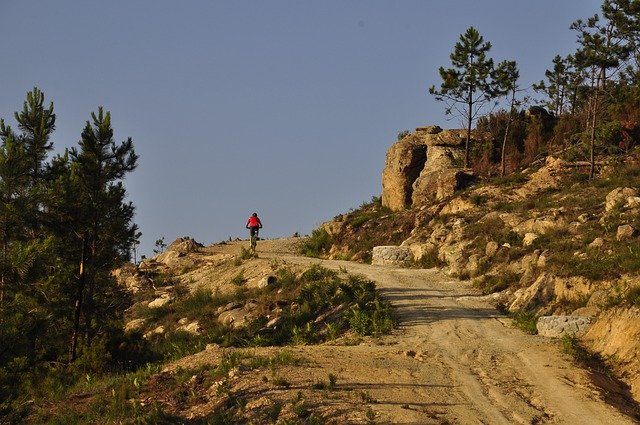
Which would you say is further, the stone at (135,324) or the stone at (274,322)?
the stone at (135,324)

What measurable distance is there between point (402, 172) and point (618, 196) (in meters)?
19.1

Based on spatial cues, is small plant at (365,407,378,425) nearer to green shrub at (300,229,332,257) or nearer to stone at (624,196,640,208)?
stone at (624,196,640,208)

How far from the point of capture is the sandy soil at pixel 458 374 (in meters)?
12.9

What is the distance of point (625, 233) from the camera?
22.6 m

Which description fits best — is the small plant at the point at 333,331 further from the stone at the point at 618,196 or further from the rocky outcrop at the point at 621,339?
the stone at the point at 618,196

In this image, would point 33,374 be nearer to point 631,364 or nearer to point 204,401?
point 204,401

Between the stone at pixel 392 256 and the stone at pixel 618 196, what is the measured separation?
8.20 m

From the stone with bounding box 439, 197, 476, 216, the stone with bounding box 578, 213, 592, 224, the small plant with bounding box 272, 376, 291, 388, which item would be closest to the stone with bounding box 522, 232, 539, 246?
the stone with bounding box 578, 213, 592, 224

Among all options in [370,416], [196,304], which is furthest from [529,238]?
[370,416]

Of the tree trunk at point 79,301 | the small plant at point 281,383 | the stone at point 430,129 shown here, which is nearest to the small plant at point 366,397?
the small plant at point 281,383

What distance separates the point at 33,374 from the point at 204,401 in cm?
885

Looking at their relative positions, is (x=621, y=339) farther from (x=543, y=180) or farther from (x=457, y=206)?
(x=543, y=180)

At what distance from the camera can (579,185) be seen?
33906mm

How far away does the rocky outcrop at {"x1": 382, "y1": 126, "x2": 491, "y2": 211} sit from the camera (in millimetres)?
41812
